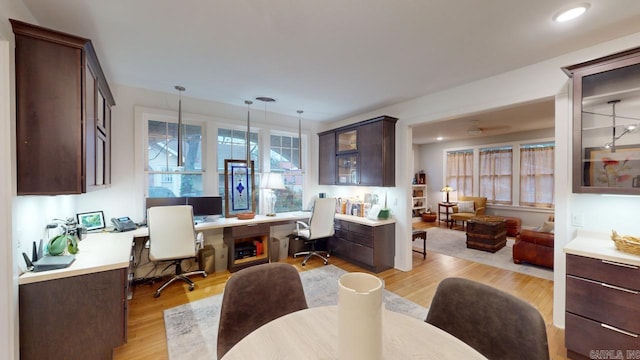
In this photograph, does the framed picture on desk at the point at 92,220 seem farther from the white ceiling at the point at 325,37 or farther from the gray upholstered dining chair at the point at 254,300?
the gray upholstered dining chair at the point at 254,300

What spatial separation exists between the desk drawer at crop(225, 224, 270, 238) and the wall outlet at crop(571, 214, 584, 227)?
3.62 meters

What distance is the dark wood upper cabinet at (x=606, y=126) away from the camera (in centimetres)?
199

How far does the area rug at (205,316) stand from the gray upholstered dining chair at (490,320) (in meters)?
1.53

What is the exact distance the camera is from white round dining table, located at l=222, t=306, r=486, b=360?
94 cm

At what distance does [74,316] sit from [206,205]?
2.08 metres

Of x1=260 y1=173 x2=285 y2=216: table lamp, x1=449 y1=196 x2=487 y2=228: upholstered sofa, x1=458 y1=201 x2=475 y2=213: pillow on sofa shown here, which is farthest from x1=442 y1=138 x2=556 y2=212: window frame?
x1=260 y1=173 x2=285 y2=216: table lamp

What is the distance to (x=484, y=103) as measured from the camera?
→ 9.70 feet

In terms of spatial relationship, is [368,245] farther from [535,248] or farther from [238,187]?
[535,248]

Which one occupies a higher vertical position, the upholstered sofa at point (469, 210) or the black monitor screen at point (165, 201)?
the black monitor screen at point (165, 201)

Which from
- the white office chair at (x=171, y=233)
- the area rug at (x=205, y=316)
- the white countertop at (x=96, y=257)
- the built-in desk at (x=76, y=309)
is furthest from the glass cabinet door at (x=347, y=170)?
the built-in desk at (x=76, y=309)

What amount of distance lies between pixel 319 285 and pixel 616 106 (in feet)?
11.2

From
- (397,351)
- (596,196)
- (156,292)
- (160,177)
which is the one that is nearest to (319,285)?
(156,292)

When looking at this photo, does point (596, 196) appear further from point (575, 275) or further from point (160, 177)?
point (160, 177)

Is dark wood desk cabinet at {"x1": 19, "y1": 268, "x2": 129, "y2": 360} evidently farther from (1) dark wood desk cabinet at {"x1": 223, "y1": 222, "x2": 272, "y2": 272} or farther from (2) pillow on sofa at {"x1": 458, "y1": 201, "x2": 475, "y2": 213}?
(2) pillow on sofa at {"x1": 458, "y1": 201, "x2": 475, "y2": 213}
